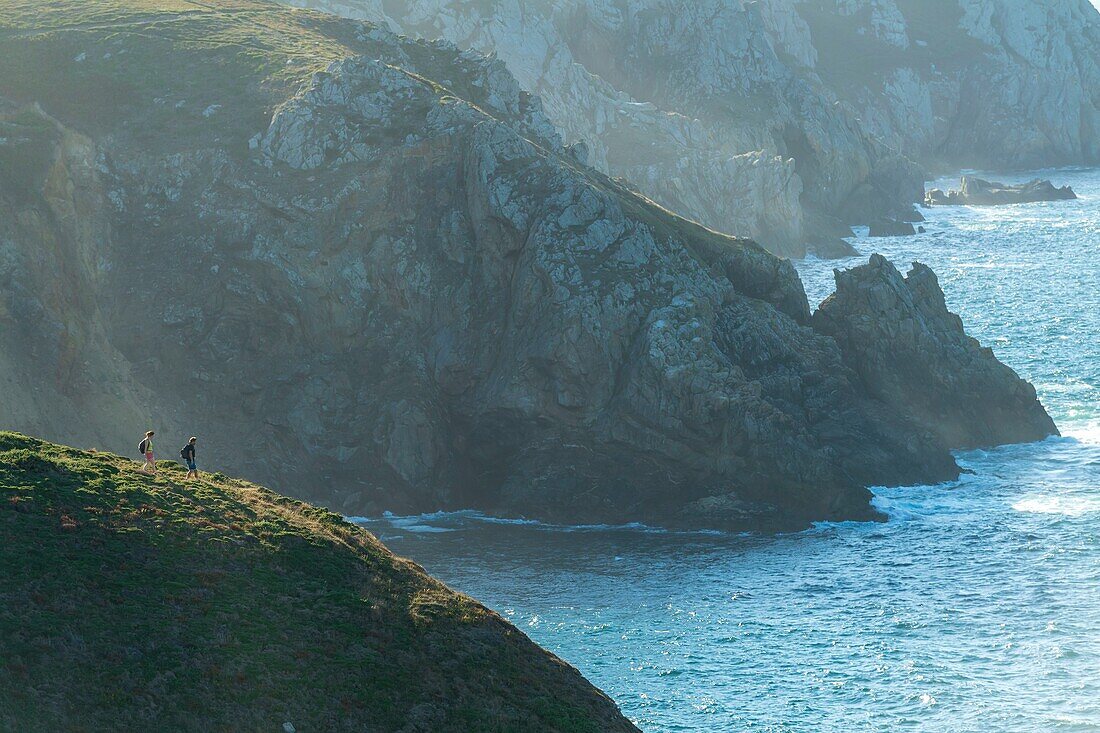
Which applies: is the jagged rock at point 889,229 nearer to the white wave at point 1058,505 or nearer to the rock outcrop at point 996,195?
the rock outcrop at point 996,195

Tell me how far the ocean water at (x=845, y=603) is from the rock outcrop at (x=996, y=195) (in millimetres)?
104563

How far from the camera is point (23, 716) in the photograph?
3272 cm

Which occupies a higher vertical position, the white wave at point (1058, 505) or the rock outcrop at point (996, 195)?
the rock outcrop at point (996, 195)

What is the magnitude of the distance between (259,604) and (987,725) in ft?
88.1

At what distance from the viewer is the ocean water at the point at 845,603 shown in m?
46.2

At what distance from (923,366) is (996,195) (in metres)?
115

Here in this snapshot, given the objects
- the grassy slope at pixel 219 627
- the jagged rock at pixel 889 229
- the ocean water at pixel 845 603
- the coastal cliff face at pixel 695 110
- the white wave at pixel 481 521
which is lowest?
the ocean water at pixel 845 603

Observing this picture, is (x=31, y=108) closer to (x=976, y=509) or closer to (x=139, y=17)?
(x=139, y=17)

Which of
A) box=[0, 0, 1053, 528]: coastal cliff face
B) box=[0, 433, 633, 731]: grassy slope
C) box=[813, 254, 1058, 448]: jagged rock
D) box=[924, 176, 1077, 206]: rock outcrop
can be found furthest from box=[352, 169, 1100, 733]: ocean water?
box=[924, 176, 1077, 206]: rock outcrop

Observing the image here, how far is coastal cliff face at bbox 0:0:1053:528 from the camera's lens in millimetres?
69438

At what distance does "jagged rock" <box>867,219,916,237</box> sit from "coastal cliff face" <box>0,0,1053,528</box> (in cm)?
7651

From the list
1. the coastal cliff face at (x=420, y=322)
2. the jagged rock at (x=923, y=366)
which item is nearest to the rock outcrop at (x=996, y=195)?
the jagged rock at (x=923, y=366)

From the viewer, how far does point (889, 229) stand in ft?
508

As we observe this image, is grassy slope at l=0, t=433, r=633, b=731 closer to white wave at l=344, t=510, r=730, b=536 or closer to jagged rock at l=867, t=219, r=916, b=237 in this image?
white wave at l=344, t=510, r=730, b=536
